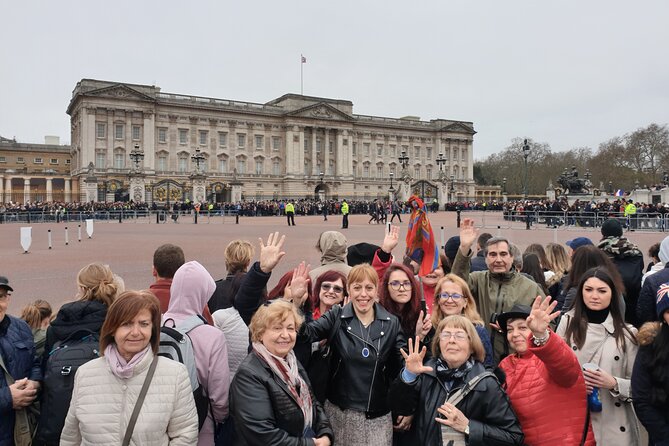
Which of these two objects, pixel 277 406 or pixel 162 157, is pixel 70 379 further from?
pixel 162 157

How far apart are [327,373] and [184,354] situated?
3.38ft

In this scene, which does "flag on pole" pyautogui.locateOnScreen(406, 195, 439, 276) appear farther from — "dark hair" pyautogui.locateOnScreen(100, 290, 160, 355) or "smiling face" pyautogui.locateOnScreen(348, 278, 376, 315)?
"dark hair" pyautogui.locateOnScreen(100, 290, 160, 355)

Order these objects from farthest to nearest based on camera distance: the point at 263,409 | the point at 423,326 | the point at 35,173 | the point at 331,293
→ 1. the point at 35,173
2. the point at 331,293
3. the point at 423,326
4. the point at 263,409

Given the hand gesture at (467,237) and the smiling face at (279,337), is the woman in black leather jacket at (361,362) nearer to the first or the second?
the smiling face at (279,337)

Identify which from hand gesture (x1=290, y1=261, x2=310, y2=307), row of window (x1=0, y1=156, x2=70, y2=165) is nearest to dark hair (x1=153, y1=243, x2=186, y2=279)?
hand gesture (x1=290, y1=261, x2=310, y2=307)

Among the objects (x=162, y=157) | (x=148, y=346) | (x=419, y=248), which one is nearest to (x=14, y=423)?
(x=148, y=346)

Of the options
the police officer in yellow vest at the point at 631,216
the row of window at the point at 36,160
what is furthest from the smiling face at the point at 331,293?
the row of window at the point at 36,160

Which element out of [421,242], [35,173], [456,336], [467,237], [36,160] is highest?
[36,160]

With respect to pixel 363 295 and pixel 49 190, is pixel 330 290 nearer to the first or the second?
pixel 363 295

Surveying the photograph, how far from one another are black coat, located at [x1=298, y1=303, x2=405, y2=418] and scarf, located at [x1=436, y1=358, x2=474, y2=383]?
1.38 feet

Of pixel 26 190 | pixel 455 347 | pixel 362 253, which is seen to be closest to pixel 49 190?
pixel 26 190

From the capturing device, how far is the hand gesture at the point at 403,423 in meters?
3.37

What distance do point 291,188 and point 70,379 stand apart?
7015 cm

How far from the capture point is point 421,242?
5934 millimetres
